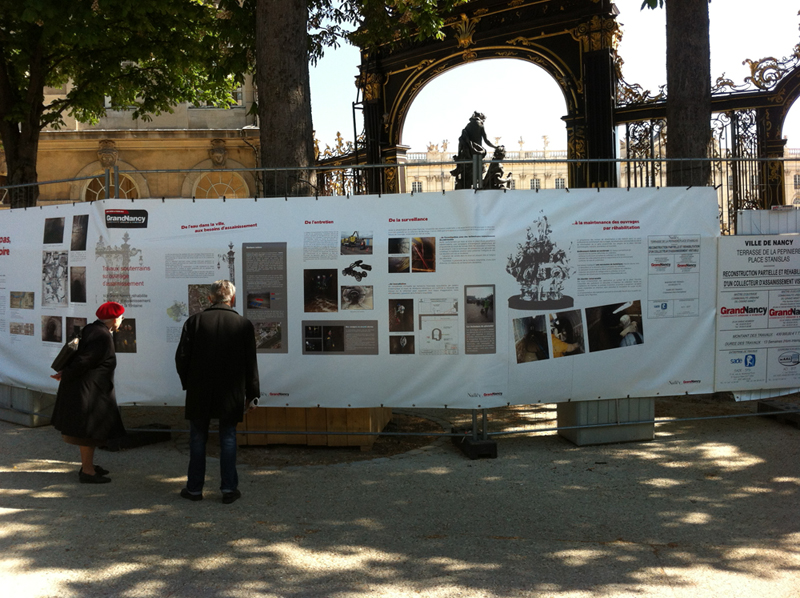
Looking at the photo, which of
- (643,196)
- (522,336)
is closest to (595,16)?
(643,196)

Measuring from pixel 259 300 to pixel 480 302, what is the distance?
2042mm

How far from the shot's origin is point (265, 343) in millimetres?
6656

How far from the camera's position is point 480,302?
→ 21.1 ft

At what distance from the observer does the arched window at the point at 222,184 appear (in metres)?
25.0

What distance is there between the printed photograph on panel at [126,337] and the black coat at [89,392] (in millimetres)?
831

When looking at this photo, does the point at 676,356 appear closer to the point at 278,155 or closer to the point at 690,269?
the point at 690,269

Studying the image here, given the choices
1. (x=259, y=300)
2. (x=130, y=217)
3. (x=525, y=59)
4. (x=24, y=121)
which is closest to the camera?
(x=259, y=300)

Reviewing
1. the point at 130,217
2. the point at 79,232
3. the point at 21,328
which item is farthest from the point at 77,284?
the point at 21,328

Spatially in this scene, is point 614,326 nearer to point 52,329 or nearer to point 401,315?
point 401,315

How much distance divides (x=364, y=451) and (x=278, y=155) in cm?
336

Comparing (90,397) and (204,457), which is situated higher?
(90,397)

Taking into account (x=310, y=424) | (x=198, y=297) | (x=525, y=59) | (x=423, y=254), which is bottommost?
(x=310, y=424)

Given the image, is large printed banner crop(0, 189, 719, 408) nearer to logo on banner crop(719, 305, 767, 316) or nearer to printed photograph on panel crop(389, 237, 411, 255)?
→ printed photograph on panel crop(389, 237, 411, 255)

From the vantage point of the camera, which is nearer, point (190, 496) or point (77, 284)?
point (190, 496)
